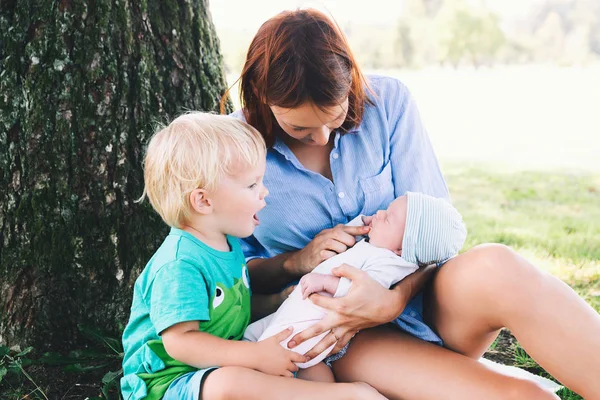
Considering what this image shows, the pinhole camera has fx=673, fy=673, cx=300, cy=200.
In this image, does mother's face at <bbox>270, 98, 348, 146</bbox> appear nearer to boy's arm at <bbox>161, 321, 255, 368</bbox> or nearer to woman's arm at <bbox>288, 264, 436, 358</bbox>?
woman's arm at <bbox>288, 264, 436, 358</bbox>

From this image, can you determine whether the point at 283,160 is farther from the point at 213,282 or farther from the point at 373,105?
the point at 213,282

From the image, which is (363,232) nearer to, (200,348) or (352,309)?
(352,309)

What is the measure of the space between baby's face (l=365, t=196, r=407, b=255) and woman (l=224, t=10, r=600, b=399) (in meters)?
0.05

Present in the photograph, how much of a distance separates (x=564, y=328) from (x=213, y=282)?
90 cm

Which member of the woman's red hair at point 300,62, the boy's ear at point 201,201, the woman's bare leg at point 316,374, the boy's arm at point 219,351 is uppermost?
the woman's red hair at point 300,62

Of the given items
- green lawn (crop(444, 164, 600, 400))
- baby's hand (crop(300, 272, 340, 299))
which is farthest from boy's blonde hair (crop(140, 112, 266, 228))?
green lawn (crop(444, 164, 600, 400))

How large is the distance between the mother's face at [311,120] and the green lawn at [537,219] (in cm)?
119

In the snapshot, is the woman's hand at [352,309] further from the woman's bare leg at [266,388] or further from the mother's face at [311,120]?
the mother's face at [311,120]

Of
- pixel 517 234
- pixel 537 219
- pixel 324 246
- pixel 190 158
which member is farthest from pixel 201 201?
pixel 537 219

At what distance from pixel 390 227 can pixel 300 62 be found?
0.53 metres

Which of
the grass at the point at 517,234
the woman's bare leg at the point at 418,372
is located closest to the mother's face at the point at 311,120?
the woman's bare leg at the point at 418,372

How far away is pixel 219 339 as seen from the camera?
1.77m

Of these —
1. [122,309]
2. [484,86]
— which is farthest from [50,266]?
[484,86]

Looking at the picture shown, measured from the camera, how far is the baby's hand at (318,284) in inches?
74.3
